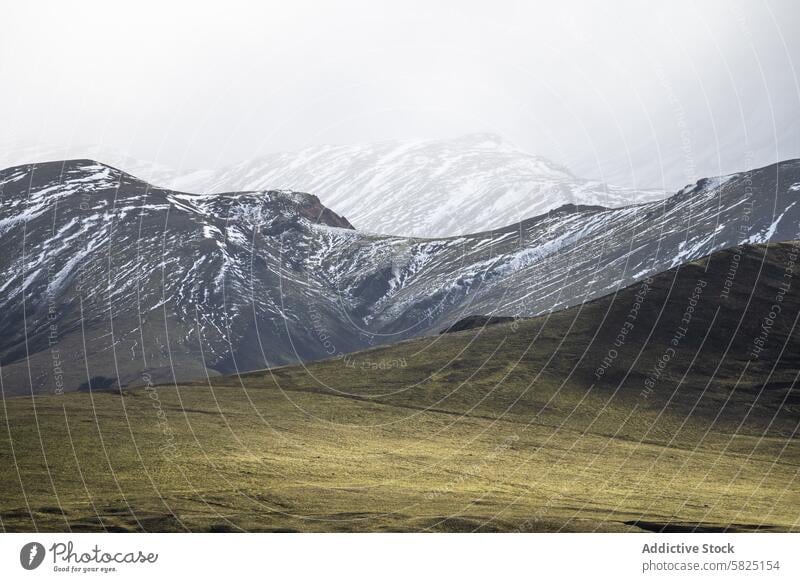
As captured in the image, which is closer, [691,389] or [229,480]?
[229,480]

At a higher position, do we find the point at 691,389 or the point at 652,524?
the point at 691,389

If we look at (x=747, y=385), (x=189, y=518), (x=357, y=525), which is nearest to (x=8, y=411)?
(x=189, y=518)

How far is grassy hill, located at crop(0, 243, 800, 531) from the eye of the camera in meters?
93.4

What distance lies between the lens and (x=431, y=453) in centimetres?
13475

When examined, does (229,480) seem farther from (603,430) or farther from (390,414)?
(603,430)

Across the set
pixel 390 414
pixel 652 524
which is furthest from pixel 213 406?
pixel 652 524

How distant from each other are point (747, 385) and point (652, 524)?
347 ft

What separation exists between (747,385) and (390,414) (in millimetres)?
71401

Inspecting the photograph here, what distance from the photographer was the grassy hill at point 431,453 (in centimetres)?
9338

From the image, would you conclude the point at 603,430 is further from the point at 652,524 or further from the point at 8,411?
the point at 8,411

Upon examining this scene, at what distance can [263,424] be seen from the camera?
155 metres
